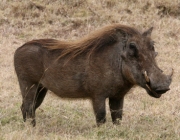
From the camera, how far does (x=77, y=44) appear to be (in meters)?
5.84

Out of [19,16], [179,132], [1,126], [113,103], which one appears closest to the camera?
[179,132]

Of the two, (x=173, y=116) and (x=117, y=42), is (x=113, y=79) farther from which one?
(x=173, y=116)

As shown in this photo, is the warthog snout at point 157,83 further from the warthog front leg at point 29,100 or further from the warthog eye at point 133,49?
the warthog front leg at point 29,100

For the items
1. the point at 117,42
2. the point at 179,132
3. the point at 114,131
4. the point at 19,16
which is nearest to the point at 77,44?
the point at 117,42

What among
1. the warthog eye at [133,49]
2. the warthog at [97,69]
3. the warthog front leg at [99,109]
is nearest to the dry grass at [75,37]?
the warthog front leg at [99,109]

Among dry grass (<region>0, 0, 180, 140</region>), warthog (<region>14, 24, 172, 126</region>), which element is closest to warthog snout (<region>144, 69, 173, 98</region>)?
warthog (<region>14, 24, 172, 126</region>)

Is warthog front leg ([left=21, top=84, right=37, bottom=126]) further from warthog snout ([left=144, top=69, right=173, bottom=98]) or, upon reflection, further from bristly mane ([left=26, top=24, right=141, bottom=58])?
warthog snout ([left=144, top=69, right=173, bottom=98])

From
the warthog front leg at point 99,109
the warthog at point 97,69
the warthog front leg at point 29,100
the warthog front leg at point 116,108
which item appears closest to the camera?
the warthog at point 97,69

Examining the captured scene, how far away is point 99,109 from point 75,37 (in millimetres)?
8472

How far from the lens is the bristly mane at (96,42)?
220 inches

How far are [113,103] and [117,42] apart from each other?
79 cm

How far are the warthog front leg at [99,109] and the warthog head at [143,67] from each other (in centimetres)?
44

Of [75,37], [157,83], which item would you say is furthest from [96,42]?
[75,37]

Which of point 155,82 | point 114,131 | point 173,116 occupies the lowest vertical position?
point 173,116
